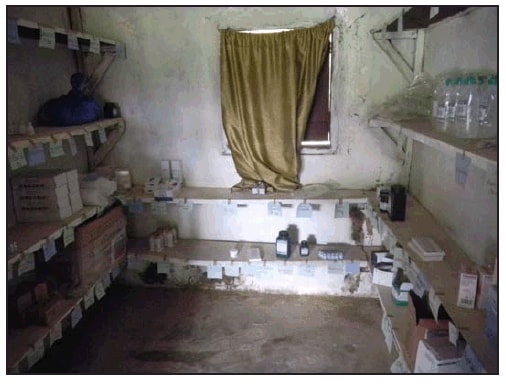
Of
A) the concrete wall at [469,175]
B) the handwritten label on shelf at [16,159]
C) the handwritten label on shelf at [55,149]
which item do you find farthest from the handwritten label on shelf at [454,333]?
the handwritten label on shelf at [55,149]

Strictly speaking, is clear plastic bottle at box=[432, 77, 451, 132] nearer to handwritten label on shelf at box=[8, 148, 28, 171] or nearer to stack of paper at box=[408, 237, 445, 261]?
stack of paper at box=[408, 237, 445, 261]

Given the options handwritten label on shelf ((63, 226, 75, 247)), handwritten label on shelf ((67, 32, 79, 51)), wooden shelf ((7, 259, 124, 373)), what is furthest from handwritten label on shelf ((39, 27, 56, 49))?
wooden shelf ((7, 259, 124, 373))

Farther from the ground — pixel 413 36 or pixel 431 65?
pixel 413 36

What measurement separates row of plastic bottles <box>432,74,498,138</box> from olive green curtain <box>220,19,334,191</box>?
948 millimetres

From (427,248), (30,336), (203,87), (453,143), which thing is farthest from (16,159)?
(427,248)

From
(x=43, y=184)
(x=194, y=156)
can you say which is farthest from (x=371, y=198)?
(x=43, y=184)

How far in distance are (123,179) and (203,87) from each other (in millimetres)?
818

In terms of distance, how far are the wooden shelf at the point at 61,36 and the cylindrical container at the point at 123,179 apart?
753 millimetres

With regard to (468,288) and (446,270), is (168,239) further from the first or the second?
(468,288)

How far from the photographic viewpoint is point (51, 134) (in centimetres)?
189
